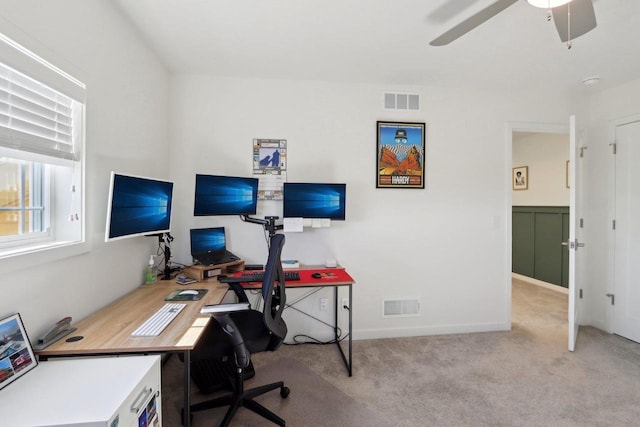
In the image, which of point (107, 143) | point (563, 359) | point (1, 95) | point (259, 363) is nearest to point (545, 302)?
point (563, 359)

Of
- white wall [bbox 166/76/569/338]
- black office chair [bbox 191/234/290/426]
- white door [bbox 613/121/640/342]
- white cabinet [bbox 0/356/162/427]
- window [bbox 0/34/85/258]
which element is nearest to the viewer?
white cabinet [bbox 0/356/162/427]

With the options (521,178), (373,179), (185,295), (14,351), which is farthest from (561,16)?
(521,178)

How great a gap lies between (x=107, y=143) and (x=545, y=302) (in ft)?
16.8

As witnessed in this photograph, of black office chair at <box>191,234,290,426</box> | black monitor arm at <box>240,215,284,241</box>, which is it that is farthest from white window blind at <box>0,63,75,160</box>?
black monitor arm at <box>240,215,284,241</box>

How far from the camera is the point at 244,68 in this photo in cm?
251

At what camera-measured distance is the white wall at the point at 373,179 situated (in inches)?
104

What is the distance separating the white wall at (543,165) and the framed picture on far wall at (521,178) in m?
0.05

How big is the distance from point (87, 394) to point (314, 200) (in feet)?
6.32

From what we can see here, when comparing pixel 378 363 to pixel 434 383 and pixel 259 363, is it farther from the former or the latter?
pixel 259 363

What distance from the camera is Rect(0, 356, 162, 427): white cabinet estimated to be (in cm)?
87

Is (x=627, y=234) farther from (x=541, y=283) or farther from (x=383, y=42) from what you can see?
(x=383, y=42)

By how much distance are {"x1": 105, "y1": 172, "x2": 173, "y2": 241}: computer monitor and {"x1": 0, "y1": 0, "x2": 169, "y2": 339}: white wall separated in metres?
0.13

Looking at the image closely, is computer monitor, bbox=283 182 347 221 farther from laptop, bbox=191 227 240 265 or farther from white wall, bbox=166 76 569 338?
laptop, bbox=191 227 240 265

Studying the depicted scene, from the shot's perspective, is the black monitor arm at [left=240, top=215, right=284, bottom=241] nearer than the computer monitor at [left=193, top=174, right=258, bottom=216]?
No
